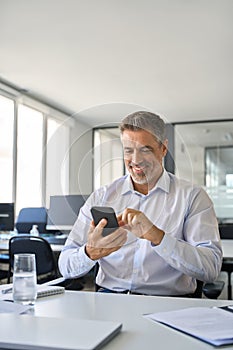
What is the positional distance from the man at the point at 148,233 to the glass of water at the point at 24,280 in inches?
11.0

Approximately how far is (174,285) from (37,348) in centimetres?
86

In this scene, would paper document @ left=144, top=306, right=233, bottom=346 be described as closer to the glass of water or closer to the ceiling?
the glass of water

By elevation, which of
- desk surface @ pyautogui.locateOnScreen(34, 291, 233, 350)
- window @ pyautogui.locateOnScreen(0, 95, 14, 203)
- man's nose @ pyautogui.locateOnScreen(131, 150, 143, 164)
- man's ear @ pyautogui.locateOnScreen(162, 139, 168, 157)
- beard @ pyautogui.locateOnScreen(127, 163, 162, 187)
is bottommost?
desk surface @ pyautogui.locateOnScreen(34, 291, 233, 350)

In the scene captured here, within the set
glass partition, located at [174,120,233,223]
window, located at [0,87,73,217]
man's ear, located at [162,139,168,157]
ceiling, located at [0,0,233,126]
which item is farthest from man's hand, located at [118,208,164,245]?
glass partition, located at [174,120,233,223]

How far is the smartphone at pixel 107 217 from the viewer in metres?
1.45

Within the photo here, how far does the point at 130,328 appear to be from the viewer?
1.05m

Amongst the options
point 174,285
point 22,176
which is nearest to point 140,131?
point 174,285

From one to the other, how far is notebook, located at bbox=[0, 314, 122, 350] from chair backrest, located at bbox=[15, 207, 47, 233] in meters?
3.62

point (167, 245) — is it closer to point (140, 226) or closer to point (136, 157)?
point (140, 226)

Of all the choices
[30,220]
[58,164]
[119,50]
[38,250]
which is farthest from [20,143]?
[58,164]

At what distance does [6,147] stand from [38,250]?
10.6 feet

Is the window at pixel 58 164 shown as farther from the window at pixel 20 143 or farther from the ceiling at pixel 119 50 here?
the window at pixel 20 143

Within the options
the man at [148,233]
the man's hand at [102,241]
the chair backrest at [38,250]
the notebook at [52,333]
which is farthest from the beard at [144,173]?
the chair backrest at [38,250]

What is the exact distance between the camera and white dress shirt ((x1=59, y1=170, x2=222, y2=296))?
1.62m
